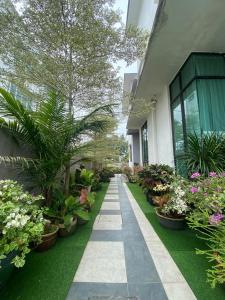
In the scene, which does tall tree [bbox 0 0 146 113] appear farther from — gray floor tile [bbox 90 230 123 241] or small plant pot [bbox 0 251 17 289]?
small plant pot [bbox 0 251 17 289]

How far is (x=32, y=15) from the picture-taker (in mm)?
3346

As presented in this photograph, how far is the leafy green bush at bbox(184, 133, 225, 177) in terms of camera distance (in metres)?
3.36

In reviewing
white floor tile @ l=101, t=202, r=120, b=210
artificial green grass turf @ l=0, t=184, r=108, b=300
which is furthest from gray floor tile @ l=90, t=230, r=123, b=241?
white floor tile @ l=101, t=202, r=120, b=210

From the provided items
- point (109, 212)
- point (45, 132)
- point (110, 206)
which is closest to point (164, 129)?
point (110, 206)

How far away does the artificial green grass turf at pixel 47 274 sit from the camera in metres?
1.57

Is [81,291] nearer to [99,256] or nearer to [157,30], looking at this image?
[99,256]

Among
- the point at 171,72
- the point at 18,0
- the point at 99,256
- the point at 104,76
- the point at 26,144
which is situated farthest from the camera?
the point at 171,72

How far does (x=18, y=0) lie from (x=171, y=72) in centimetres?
395

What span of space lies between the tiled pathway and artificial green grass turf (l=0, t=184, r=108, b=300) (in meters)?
0.10

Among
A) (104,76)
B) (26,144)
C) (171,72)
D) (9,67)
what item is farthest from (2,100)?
(171,72)

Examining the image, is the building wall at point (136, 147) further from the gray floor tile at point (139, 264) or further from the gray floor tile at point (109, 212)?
the gray floor tile at point (139, 264)

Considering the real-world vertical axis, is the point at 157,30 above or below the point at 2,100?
above

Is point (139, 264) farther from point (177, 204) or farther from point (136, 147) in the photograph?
point (136, 147)

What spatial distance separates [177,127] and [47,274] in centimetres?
489
